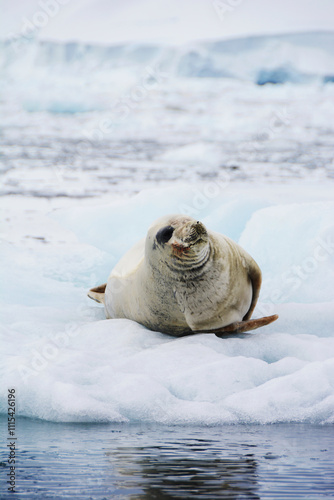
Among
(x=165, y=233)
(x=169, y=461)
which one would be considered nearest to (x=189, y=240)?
(x=165, y=233)

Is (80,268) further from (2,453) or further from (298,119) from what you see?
(298,119)

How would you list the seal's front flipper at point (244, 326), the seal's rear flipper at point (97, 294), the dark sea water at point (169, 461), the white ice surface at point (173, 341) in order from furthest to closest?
1. the seal's rear flipper at point (97, 294)
2. the seal's front flipper at point (244, 326)
3. the white ice surface at point (173, 341)
4. the dark sea water at point (169, 461)

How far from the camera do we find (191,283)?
372 centimetres

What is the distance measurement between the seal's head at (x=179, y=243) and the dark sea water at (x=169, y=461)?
0.97 meters

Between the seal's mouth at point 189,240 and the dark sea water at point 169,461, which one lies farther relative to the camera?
the seal's mouth at point 189,240

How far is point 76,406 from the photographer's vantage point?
306cm

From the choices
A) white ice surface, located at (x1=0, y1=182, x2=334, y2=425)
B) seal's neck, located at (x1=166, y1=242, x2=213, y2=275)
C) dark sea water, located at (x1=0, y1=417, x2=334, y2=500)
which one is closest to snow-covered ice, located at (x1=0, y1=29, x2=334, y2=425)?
white ice surface, located at (x1=0, y1=182, x2=334, y2=425)

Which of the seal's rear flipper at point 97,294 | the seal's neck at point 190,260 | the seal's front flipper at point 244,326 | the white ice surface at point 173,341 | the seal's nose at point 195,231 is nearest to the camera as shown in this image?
the white ice surface at point 173,341

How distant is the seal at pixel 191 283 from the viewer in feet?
11.9

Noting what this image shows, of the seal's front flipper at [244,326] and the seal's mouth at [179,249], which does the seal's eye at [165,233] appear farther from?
the seal's front flipper at [244,326]

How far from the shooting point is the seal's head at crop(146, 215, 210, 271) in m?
3.52

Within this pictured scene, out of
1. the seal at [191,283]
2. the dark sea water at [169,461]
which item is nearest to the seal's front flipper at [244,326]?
the seal at [191,283]

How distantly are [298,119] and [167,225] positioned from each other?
17152mm

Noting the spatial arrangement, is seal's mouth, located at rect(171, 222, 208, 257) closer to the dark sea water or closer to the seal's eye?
the seal's eye
